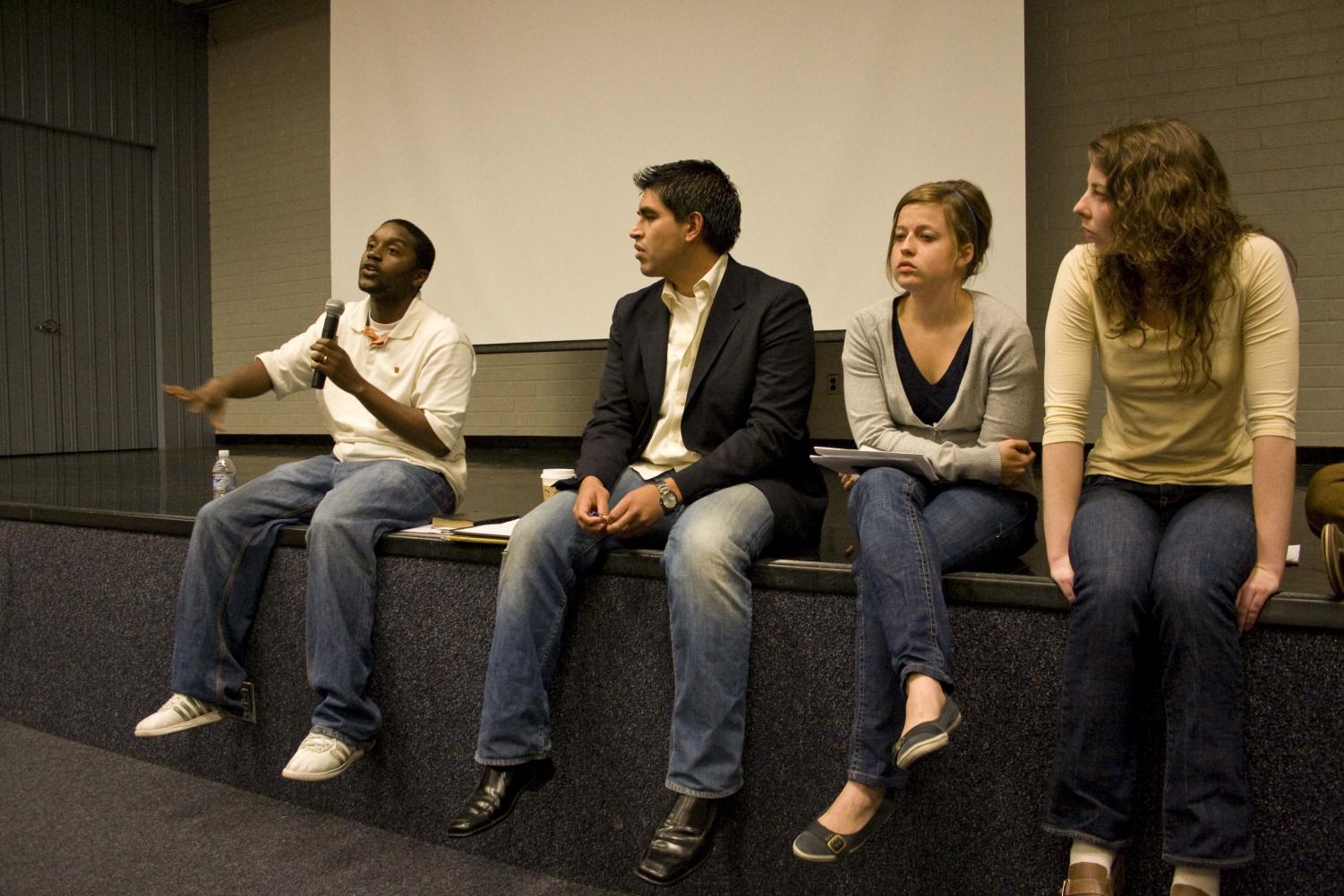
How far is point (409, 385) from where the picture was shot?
2330 mm

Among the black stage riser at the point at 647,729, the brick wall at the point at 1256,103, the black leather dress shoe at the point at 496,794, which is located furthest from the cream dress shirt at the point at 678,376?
the brick wall at the point at 1256,103

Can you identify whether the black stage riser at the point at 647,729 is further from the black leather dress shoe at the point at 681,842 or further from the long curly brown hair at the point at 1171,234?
the long curly brown hair at the point at 1171,234

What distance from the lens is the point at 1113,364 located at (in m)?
1.57

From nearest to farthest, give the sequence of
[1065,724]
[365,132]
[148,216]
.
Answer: [1065,724] < [365,132] < [148,216]

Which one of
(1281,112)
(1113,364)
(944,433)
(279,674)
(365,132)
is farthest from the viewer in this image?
(365,132)

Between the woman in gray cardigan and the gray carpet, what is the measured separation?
64cm

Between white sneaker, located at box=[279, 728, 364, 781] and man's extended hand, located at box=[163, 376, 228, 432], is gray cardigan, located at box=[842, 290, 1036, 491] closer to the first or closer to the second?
white sneaker, located at box=[279, 728, 364, 781]

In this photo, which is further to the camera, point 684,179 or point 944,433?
point 684,179

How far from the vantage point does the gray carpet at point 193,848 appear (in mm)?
1834

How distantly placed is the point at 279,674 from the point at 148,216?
18.5 feet

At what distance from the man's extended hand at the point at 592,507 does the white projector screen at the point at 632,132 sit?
2562 millimetres

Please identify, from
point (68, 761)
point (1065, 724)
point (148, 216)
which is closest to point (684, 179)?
point (1065, 724)

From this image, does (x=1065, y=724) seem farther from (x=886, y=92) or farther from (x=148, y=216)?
(x=148, y=216)

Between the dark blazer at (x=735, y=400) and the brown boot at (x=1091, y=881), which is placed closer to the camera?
the brown boot at (x=1091, y=881)
